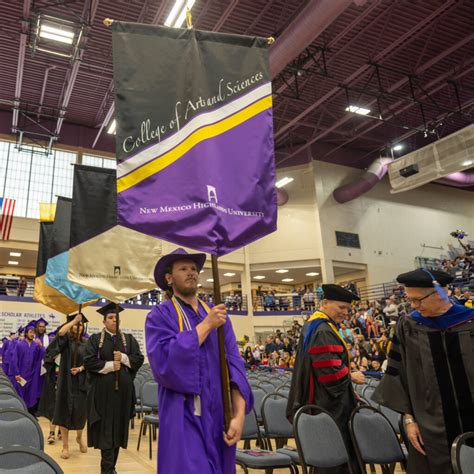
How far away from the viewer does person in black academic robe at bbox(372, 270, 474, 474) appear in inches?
104

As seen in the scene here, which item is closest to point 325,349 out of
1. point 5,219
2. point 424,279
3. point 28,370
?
point 424,279

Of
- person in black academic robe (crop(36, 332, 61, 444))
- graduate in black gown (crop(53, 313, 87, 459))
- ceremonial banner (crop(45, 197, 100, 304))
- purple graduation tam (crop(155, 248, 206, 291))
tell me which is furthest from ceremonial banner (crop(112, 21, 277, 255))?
person in black academic robe (crop(36, 332, 61, 444))

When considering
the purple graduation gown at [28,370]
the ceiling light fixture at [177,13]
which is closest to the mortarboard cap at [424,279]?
the purple graduation gown at [28,370]

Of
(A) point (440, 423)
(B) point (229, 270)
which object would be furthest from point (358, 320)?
(A) point (440, 423)

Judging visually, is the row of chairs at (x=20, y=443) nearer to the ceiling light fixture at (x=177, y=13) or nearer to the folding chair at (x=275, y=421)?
the folding chair at (x=275, y=421)

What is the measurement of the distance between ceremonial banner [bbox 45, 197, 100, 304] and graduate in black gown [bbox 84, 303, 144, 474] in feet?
4.90

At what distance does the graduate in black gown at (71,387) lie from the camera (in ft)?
19.5

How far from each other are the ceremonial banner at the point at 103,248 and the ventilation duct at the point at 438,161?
12258 millimetres

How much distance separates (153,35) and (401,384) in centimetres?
259

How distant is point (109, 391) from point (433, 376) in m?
3.38

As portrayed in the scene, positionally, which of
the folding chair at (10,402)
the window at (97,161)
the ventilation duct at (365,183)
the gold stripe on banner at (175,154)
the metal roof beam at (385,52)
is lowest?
the folding chair at (10,402)

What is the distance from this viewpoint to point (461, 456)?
2.36m

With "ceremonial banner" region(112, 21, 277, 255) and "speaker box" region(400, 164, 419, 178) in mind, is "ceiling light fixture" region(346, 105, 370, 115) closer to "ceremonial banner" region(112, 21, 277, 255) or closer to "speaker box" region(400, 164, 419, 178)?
"speaker box" region(400, 164, 419, 178)

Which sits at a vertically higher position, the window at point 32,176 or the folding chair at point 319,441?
the window at point 32,176
